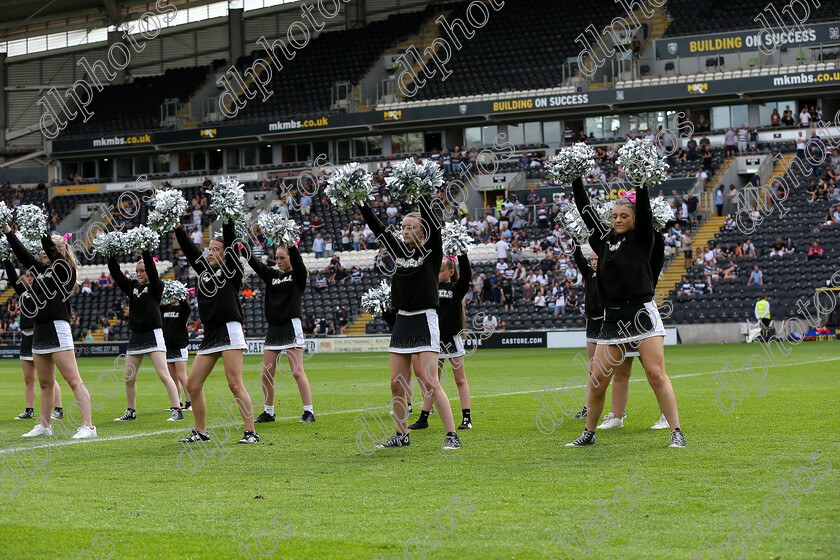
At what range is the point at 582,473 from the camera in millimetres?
7238

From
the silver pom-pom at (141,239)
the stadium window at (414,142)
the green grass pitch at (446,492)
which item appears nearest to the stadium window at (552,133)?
the stadium window at (414,142)

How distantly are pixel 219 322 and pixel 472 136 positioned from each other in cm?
4044

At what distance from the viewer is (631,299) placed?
27.7 feet

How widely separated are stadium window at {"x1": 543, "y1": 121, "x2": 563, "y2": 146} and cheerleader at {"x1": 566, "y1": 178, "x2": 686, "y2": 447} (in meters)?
38.8

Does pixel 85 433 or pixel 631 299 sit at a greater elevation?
pixel 631 299

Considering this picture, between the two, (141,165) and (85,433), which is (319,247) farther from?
(85,433)

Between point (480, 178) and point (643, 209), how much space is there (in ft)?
124

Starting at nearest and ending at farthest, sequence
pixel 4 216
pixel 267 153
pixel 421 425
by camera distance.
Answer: pixel 4 216
pixel 421 425
pixel 267 153

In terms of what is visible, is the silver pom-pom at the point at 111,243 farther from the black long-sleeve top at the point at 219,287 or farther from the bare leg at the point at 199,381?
the bare leg at the point at 199,381

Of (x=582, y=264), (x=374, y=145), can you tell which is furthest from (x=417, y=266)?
(x=374, y=145)

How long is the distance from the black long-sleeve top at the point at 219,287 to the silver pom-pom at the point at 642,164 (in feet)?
12.7

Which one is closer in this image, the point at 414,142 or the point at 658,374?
the point at 658,374

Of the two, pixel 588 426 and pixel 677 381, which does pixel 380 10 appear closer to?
pixel 677 381

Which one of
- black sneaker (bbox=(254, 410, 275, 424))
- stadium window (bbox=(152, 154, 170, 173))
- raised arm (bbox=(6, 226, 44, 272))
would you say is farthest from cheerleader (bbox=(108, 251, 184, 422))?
stadium window (bbox=(152, 154, 170, 173))
